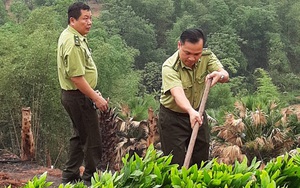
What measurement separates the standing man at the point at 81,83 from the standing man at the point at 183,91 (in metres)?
0.62

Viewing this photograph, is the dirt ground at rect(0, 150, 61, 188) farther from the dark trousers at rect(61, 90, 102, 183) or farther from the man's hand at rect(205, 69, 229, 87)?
the man's hand at rect(205, 69, 229, 87)

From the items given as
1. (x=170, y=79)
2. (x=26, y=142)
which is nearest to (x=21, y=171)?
(x=26, y=142)

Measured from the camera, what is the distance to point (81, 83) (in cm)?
415

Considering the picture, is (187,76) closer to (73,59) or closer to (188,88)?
(188,88)

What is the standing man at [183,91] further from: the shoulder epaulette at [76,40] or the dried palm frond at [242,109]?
the dried palm frond at [242,109]

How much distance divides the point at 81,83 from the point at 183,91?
2.91ft

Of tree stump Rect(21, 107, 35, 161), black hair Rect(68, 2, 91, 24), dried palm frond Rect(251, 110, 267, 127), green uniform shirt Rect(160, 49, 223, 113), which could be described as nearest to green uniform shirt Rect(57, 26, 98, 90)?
black hair Rect(68, 2, 91, 24)

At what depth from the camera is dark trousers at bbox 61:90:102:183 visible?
14.3ft

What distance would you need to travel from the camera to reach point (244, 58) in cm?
4341

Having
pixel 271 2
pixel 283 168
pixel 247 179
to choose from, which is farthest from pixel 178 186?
pixel 271 2

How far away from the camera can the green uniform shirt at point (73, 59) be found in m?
4.14

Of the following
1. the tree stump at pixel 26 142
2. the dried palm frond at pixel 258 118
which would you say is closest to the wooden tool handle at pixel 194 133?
the tree stump at pixel 26 142

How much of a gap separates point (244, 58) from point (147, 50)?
7348mm

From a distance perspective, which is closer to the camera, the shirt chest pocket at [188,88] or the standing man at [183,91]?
the standing man at [183,91]
